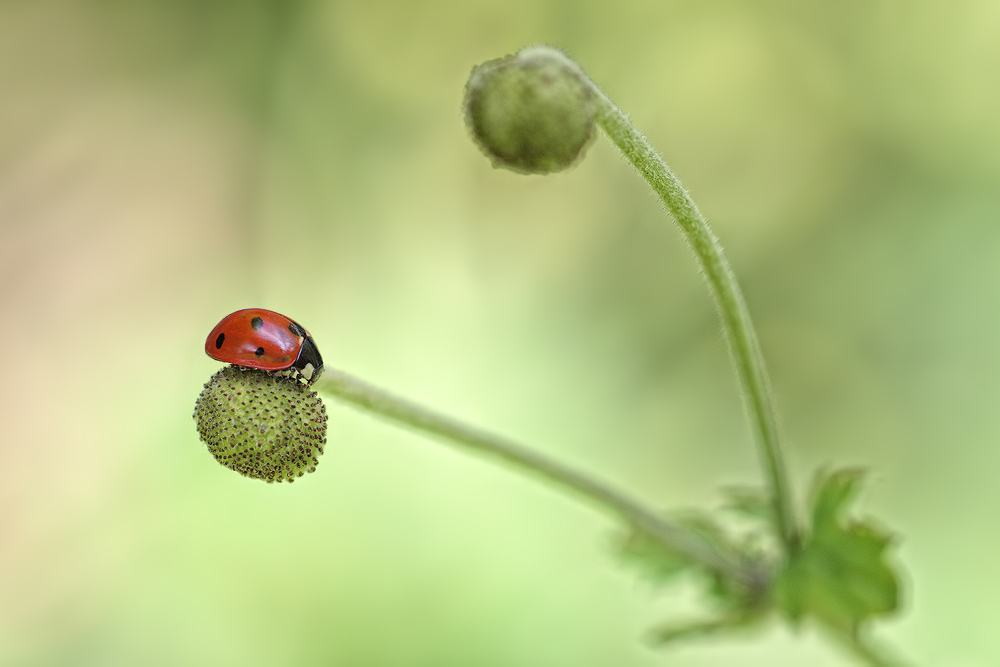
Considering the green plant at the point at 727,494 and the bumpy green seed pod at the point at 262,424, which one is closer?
the green plant at the point at 727,494

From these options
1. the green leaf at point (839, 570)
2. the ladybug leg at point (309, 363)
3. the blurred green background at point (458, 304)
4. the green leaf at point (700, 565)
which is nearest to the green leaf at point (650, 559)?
the green leaf at point (700, 565)

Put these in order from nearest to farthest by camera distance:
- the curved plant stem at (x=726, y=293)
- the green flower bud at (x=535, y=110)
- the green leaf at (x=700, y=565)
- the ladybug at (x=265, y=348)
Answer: the green flower bud at (x=535, y=110)
the curved plant stem at (x=726, y=293)
the ladybug at (x=265, y=348)
the green leaf at (x=700, y=565)

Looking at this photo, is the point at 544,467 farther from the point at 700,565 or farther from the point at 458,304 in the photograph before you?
the point at 458,304

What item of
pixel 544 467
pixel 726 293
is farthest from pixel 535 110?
pixel 544 467

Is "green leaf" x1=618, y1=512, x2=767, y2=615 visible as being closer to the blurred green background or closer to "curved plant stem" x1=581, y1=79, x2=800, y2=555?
"curved plant stem" x1=581, y1=79, x2=800, y2=555

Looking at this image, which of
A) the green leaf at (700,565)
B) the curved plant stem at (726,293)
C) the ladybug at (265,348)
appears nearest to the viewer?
the curved plant stem at (726,293)

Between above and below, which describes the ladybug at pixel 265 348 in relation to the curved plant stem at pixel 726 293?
below

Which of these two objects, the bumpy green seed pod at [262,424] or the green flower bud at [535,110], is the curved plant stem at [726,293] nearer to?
the green flower bud at [535,110]

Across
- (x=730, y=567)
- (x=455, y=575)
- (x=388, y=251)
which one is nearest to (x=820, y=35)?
(x=388, y=251)
